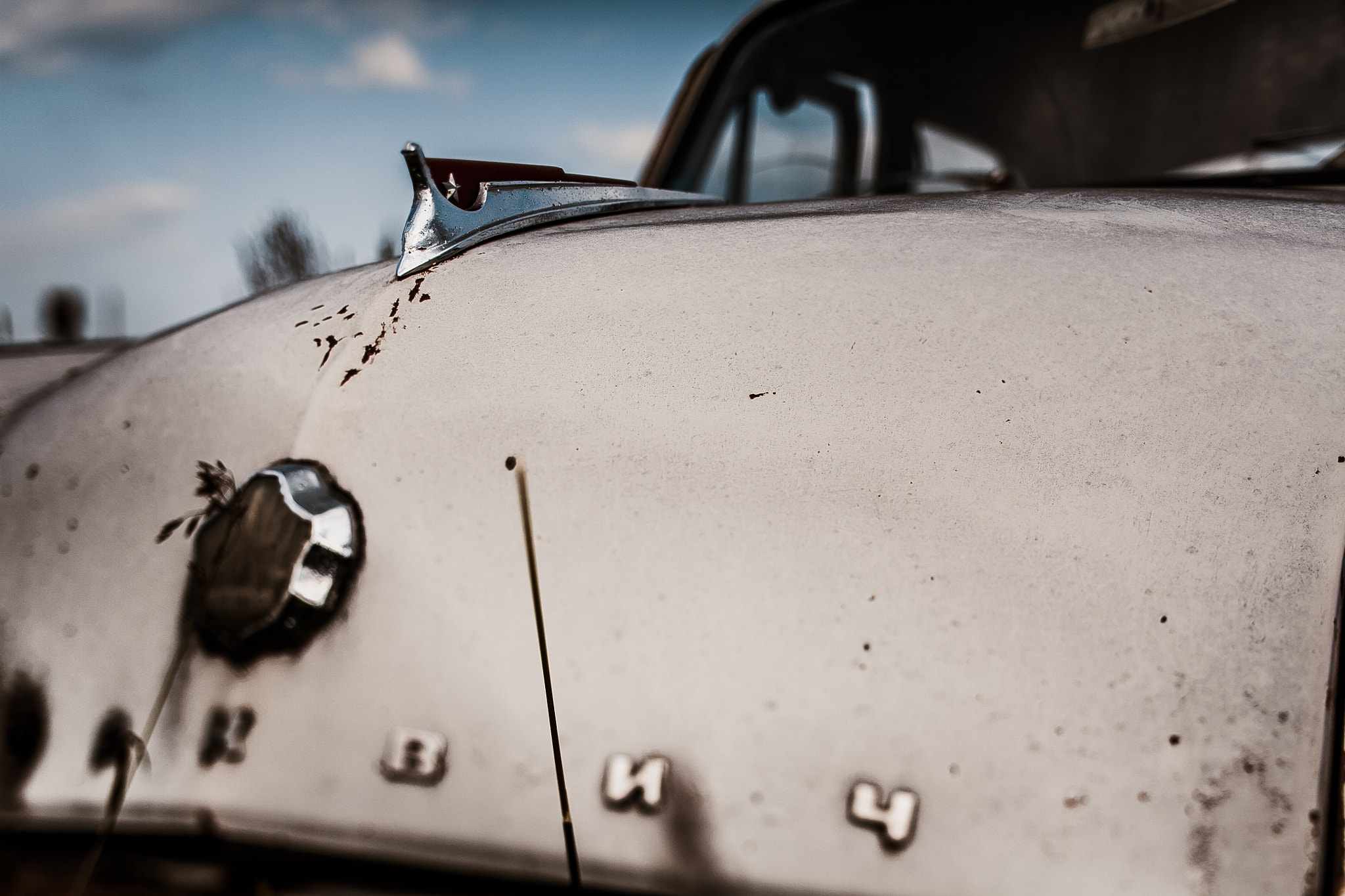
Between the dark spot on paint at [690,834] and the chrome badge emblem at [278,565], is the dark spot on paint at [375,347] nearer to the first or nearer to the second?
the chrome badge emblem at [278,565]

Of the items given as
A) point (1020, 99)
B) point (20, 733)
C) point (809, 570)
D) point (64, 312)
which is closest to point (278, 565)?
point (20, 733)

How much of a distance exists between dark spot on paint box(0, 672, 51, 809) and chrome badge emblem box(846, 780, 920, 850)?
2.70ft

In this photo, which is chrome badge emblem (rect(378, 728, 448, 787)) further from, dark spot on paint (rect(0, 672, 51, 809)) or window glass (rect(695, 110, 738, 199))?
window glass (rect(695, 110, 738, 199))

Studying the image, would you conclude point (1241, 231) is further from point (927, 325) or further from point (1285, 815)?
point (1285, 815)

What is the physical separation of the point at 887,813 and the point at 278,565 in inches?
23.0

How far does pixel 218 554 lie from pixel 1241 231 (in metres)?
1.13

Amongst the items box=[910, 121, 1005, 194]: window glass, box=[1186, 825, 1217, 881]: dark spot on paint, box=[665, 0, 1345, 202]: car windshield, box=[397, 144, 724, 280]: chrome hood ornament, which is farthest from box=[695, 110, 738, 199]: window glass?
box=[1186, 825, 1217, 881]: dark spot on paint

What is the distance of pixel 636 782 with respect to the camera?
0.70 meters

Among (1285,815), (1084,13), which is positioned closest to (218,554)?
(1285,815)

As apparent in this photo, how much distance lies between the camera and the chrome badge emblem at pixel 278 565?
2.61ft

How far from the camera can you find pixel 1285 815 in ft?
2.08

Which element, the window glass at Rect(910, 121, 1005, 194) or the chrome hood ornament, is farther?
the window glass at Rect(910, 121, 1005, 194)

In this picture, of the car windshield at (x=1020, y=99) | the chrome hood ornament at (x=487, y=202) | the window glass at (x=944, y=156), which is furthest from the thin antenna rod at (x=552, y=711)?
the window glass at (x=944, y=156)

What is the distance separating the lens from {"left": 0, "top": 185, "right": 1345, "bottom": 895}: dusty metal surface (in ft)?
2.19
